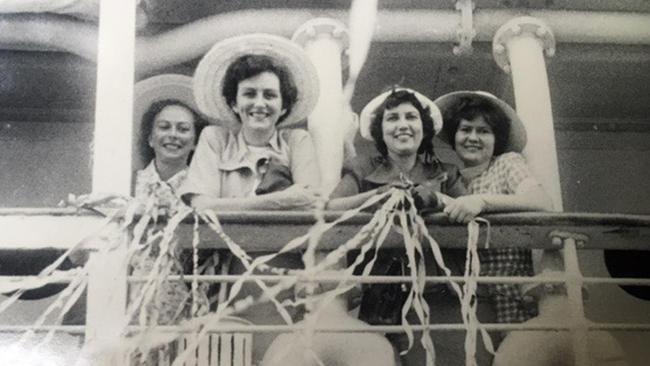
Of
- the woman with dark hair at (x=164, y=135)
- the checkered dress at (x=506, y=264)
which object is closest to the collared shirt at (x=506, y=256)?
the checkered dress at (x=506, y=264)

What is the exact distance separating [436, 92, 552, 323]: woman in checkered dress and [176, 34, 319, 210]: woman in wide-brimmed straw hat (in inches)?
6.7

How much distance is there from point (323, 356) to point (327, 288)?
0.26 feet

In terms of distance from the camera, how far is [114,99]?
1288 millimetres

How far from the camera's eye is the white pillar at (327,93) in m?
1.29

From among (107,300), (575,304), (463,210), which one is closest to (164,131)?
(107,300)

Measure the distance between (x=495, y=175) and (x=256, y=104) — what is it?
30 cm

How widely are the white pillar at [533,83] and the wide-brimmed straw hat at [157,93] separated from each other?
1.26 ft

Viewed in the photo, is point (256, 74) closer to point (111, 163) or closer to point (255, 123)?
point (255, 123)

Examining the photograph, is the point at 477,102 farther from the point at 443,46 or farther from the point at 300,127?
the point at 300,127

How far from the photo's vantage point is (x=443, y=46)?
1.36 meters

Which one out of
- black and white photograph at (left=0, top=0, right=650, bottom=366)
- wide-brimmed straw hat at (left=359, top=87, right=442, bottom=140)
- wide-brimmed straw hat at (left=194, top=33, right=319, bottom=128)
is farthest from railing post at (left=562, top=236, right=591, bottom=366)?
wide-brimmed straw hat at (left=194, top=33, right=319, bottom=128)

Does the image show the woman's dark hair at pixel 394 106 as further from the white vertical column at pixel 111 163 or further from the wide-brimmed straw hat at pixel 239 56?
the white vertical column at pixel 111 163

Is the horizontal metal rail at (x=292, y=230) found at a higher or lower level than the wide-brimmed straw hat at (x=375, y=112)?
lower

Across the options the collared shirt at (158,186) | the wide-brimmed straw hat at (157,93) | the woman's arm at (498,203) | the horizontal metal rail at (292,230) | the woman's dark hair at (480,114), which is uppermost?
the wide-brimmed straw hat at (157,93)
